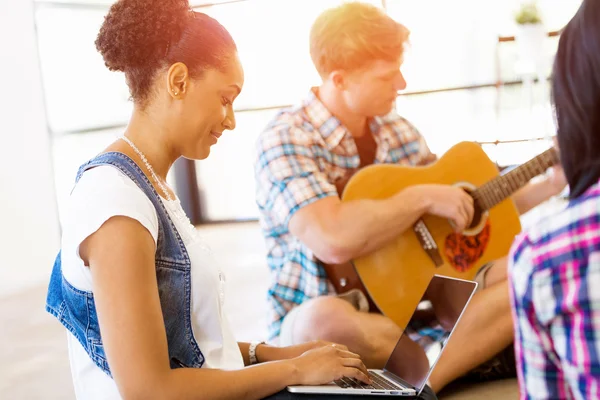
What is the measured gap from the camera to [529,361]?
0.70m

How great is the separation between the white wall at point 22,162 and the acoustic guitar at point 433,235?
127 inches

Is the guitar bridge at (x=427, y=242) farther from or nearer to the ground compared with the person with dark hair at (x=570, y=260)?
nearer to the ground

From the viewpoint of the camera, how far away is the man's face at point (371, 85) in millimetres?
2225

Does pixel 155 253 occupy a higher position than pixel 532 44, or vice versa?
pixel 155 253

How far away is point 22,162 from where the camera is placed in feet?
16.4

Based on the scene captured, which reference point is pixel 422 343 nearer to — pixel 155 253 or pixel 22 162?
pixel 155 253

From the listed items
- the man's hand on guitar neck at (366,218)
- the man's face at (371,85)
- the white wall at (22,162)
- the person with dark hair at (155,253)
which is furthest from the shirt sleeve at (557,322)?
the white wall at (22,162)

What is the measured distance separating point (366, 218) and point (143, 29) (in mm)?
1004

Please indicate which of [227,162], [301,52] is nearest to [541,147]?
[301,52]

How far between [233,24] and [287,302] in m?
4.36

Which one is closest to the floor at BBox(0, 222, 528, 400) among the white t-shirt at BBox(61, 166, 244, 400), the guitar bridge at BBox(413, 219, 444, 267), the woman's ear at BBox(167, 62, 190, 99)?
the guitar bridge at BBox(413, 219, 444, 267)

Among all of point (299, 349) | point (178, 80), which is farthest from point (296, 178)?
point (178, 80)

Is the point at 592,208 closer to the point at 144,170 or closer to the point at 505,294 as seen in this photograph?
the point at 144,170

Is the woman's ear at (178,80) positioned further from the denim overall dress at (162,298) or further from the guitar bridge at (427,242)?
the guitar bridge at (427,242)
